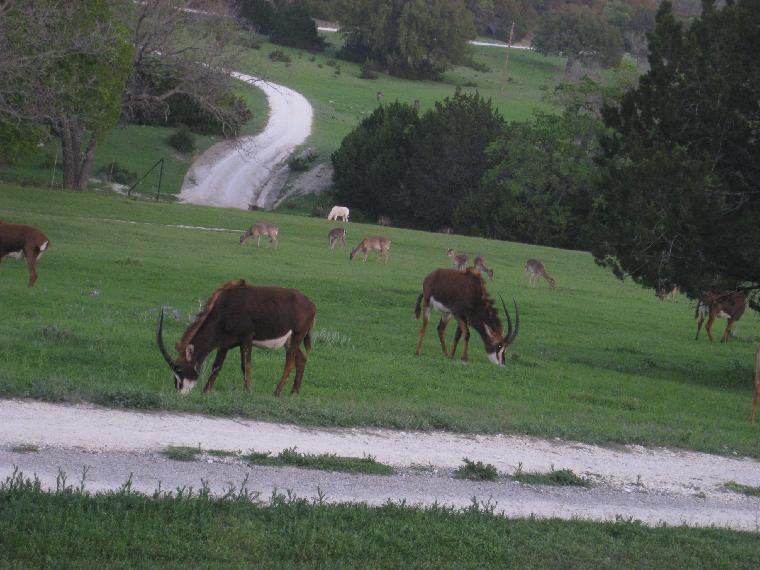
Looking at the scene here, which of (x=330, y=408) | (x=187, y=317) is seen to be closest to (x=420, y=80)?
(x=187, y=317)

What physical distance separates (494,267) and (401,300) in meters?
14.1

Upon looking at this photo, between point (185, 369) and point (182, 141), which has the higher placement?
point (185, 369)

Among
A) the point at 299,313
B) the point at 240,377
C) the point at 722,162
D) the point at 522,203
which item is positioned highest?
the point at 722,162

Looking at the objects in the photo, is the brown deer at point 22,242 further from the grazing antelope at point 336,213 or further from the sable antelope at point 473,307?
the grazing antelope at point 336,213

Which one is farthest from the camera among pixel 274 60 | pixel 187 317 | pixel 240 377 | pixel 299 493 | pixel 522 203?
pixel 274 60

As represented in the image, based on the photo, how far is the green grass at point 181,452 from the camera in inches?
396

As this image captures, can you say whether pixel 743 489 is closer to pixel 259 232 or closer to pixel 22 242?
pixel 22 242

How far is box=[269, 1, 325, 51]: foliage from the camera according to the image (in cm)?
12688

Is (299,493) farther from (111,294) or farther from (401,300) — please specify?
(401,300)

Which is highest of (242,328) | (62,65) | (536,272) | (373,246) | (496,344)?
(62,65)

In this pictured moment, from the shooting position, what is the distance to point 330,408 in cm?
1321

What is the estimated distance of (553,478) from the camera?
11.1 meters

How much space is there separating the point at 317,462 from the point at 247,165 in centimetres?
6850

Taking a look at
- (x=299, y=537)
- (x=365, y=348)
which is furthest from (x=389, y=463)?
(x=365, y=348)
